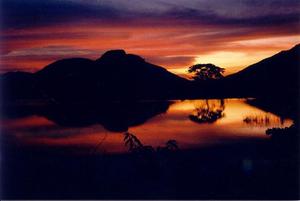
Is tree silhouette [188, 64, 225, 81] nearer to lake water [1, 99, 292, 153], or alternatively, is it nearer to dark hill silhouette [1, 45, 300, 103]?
dark hill silhouette [1, 45, 300, 103]

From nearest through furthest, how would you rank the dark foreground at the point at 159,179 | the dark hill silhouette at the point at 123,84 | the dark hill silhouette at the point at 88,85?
the dark foreground at the point at 159,179 → the dark hill silhouette at the point at 88,85 → the dark hill silhouette at the point at 123,84

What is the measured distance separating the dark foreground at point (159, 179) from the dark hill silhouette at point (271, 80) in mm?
22321

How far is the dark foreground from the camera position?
22.3 ft

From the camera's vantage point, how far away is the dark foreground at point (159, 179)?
680 cm

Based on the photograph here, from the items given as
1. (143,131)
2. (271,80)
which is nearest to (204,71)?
(271,80)

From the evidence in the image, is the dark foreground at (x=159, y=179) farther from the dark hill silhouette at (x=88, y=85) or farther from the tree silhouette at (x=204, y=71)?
the tree silhouette at (x=204, y=71)

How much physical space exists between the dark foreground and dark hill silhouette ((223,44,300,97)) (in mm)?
22321

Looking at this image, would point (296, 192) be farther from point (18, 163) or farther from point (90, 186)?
point (18, 163)

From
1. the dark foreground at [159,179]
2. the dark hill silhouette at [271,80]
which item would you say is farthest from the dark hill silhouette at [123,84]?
the dark foreground at [159,179]

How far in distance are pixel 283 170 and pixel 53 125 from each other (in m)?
14.2

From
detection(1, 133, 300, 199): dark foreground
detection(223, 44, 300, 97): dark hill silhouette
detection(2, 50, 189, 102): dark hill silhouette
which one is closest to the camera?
detection(1, 133, 300, 199): dark foreground

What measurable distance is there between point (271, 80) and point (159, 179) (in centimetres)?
3308

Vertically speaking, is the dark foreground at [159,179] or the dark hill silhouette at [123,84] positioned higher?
the dark hill silhouette at [123,84]

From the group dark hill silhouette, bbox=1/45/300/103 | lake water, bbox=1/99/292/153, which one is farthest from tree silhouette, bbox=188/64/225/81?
lake water, bbox=1/99/292/153
